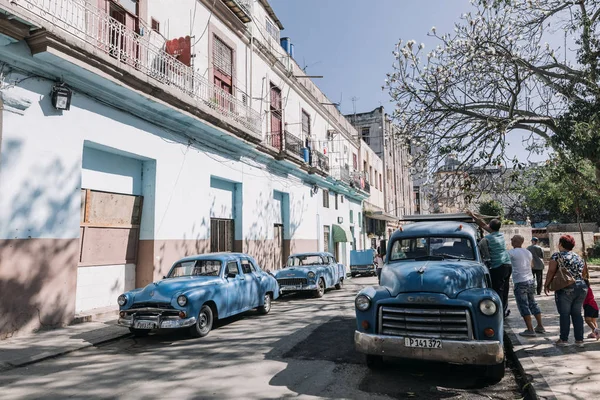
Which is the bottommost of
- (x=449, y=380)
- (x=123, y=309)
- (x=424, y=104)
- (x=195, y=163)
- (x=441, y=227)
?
(x=449, y=380)

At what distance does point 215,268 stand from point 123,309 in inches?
80.1

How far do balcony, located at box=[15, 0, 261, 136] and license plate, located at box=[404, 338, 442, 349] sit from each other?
8067 mm

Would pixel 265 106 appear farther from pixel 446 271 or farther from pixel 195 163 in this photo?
pixel 446 271

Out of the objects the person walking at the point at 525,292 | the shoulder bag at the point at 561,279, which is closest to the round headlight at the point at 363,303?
the shoulder bag at the point at 561,279

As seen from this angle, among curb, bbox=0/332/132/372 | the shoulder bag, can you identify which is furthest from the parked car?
the shoulder bag

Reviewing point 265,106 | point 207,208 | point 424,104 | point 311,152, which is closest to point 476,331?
point 424,104

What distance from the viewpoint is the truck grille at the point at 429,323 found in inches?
186

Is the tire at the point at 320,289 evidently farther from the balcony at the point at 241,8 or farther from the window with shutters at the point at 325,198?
the window with shutters at the point at 325,198

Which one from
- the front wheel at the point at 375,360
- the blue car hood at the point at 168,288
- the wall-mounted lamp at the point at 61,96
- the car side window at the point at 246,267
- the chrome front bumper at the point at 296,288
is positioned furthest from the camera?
the chrome front bumper at the point at 296,288

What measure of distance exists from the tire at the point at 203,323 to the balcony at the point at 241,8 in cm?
1147

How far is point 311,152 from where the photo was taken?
22.7 meters

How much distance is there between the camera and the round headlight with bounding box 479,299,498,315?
4691mm

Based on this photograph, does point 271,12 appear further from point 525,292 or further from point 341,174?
point 525,292

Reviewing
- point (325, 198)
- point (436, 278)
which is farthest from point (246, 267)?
point (325, 198)
